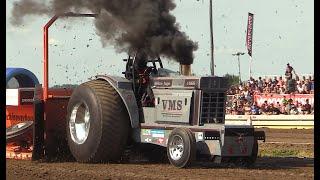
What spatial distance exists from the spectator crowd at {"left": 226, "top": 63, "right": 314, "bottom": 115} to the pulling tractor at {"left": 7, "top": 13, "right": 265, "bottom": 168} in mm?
13371

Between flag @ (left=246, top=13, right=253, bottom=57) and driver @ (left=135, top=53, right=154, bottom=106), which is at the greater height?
flag @ (left=246, top=13, right=253, bottom=57)

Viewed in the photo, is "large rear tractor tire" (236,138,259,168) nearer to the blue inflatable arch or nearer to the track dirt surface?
the track dirt surface

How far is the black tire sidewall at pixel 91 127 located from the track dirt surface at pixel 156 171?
0.77ft

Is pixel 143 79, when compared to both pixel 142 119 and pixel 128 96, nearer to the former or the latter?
pixel 128 96

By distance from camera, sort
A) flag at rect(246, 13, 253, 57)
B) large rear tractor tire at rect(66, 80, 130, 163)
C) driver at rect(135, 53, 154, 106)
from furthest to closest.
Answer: flag at rect(246, 13, 253, 57), driver at rect(135, 53, 154, 106), large rear tractor tire at rect(66, 80, 130, 163)

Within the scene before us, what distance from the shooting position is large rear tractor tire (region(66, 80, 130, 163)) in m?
11.6

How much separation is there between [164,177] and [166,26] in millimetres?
3380

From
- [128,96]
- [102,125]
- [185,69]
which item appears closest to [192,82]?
[185,69]

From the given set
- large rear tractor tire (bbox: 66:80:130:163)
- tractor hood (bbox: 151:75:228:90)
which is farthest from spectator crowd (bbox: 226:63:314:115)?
tractor hood (bbox: 151:75:228:90)

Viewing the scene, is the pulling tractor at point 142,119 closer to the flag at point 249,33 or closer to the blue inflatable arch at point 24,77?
the blue inflatable arch at point 24,77

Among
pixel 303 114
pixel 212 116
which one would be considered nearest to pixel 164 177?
pixel 212 116

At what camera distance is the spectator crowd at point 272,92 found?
26156mm

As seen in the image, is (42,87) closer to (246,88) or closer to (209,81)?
(209,81)

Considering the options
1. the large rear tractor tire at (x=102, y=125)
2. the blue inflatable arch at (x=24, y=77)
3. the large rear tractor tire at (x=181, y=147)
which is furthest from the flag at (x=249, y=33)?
the large rear tractor tire at (x=181, y=147)
